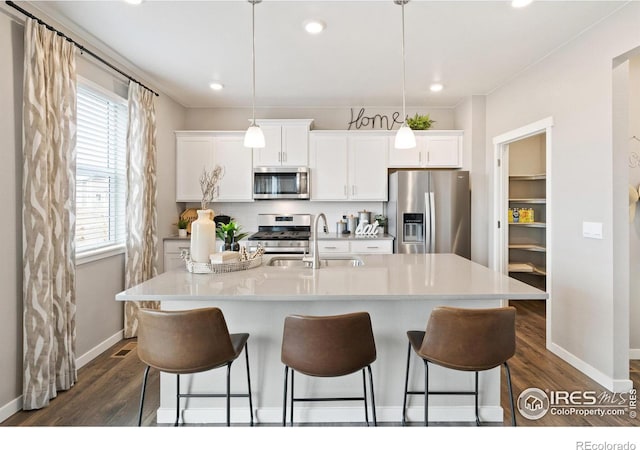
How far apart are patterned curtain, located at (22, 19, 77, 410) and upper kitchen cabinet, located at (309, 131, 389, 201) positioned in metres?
2.77

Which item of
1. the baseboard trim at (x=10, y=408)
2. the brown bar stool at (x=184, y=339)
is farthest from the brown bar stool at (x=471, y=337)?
the baseboard trim at (x=10, y=408)

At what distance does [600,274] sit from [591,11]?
182cm

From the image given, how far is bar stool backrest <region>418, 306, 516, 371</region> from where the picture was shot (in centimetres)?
175

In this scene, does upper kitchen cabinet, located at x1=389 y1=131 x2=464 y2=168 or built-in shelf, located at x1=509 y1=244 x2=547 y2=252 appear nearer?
upper kitchen cabinet, located at x1=389 y1=131 x2=464 y2=168

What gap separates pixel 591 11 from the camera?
2.58m

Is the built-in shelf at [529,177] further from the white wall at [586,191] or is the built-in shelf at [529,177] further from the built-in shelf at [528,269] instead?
the white wall at [586,191]

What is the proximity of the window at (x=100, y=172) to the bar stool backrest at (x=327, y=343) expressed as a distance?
2207 mm

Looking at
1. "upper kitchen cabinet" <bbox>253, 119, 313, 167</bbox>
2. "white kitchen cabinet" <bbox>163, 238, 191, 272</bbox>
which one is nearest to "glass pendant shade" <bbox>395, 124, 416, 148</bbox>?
"upper kitchen cabinet" <bbox>253, 119, 313, 167</bbox>

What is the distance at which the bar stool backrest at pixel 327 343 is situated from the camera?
1.73 m

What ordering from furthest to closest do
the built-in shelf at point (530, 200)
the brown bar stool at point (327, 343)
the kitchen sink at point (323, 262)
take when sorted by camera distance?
the built-in shelf at point (530, 200) < the kitchen sink at point (323, 262) < the brown bar stool at point (327, 343)

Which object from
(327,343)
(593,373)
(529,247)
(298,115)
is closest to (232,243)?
(327,343)

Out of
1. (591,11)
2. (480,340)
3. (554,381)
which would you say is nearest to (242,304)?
(480,340)

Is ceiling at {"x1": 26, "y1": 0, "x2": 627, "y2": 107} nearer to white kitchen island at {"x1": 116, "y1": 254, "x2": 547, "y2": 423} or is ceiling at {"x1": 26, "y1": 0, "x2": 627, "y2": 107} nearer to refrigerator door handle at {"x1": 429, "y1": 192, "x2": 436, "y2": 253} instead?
refrigerator door handle at {"x1": 429, "y1": 192, "x2": 436, "y2": 253}

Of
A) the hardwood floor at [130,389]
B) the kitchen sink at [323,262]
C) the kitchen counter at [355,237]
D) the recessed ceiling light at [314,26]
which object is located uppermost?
the recessed ceiling light at [314,26]
